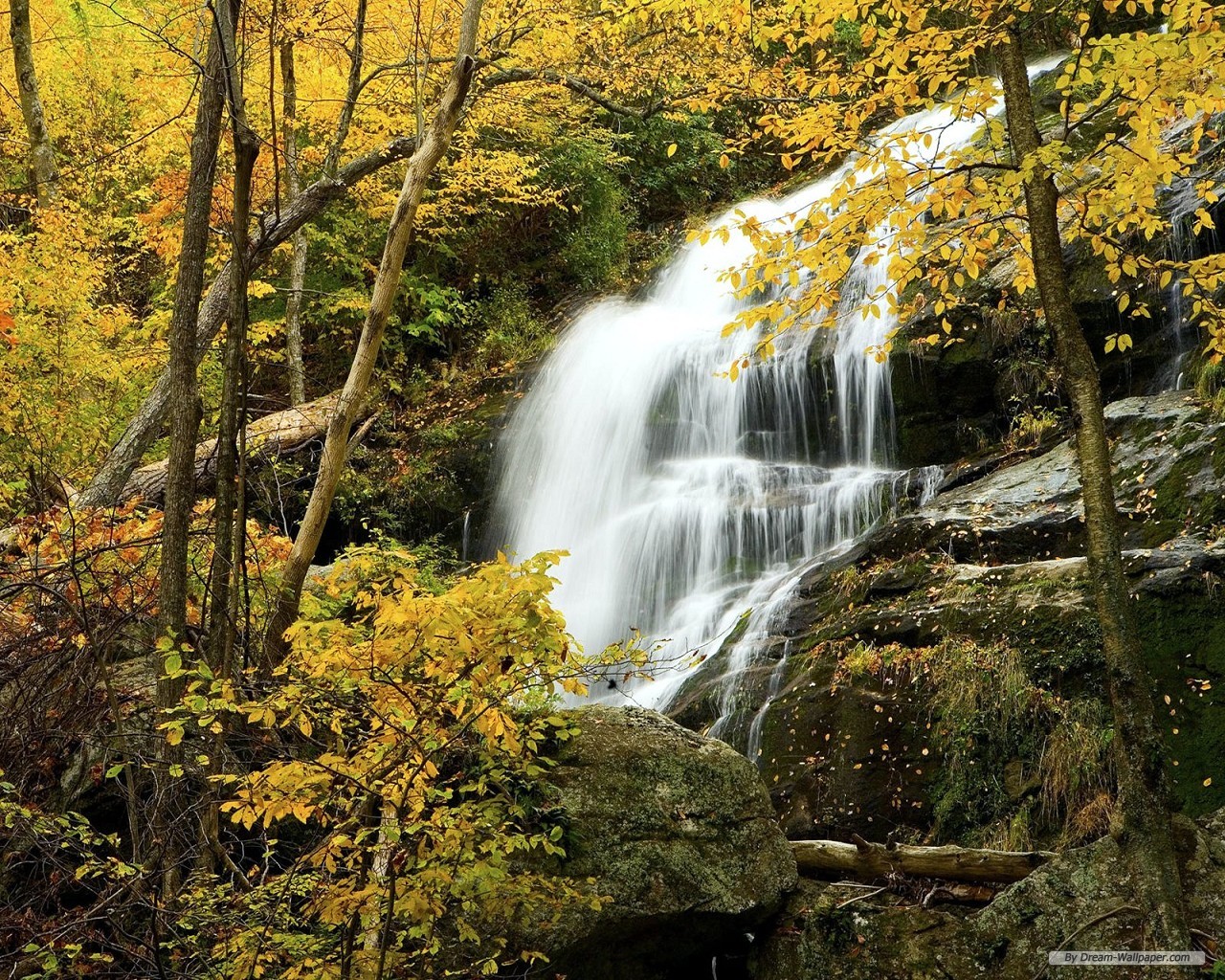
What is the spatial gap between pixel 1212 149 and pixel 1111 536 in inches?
283

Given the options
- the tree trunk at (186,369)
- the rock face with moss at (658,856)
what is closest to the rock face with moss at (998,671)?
the rock face with moss at (658,856)

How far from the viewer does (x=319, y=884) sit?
121 inches

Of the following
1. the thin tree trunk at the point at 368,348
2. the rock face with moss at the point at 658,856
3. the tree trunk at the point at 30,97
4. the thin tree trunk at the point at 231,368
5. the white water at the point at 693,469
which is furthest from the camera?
the tree trunk at the point at 30,97

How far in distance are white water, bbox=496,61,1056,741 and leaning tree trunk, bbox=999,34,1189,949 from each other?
3.65 meters

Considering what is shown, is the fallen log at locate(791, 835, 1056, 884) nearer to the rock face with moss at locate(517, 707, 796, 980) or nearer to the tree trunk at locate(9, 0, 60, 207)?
the rock face with moss at locate(517, 707, 796, 980)

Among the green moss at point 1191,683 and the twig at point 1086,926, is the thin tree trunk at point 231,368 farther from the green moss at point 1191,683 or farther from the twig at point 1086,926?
the green moss at point 1191,683

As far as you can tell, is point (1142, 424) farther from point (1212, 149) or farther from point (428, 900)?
point (428, 900)

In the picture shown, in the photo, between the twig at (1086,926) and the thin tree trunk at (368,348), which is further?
the thin tree trunk at (368,348)

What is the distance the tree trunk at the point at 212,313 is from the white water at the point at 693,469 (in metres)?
3.69

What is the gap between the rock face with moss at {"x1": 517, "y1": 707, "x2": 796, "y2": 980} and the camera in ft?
12.4

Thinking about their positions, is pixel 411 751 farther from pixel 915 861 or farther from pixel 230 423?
pixel 915 861

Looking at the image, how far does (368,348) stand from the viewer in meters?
4.32

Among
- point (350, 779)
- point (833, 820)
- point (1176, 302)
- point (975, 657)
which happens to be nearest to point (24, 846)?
point (350, 779)

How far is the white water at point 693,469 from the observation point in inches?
350
